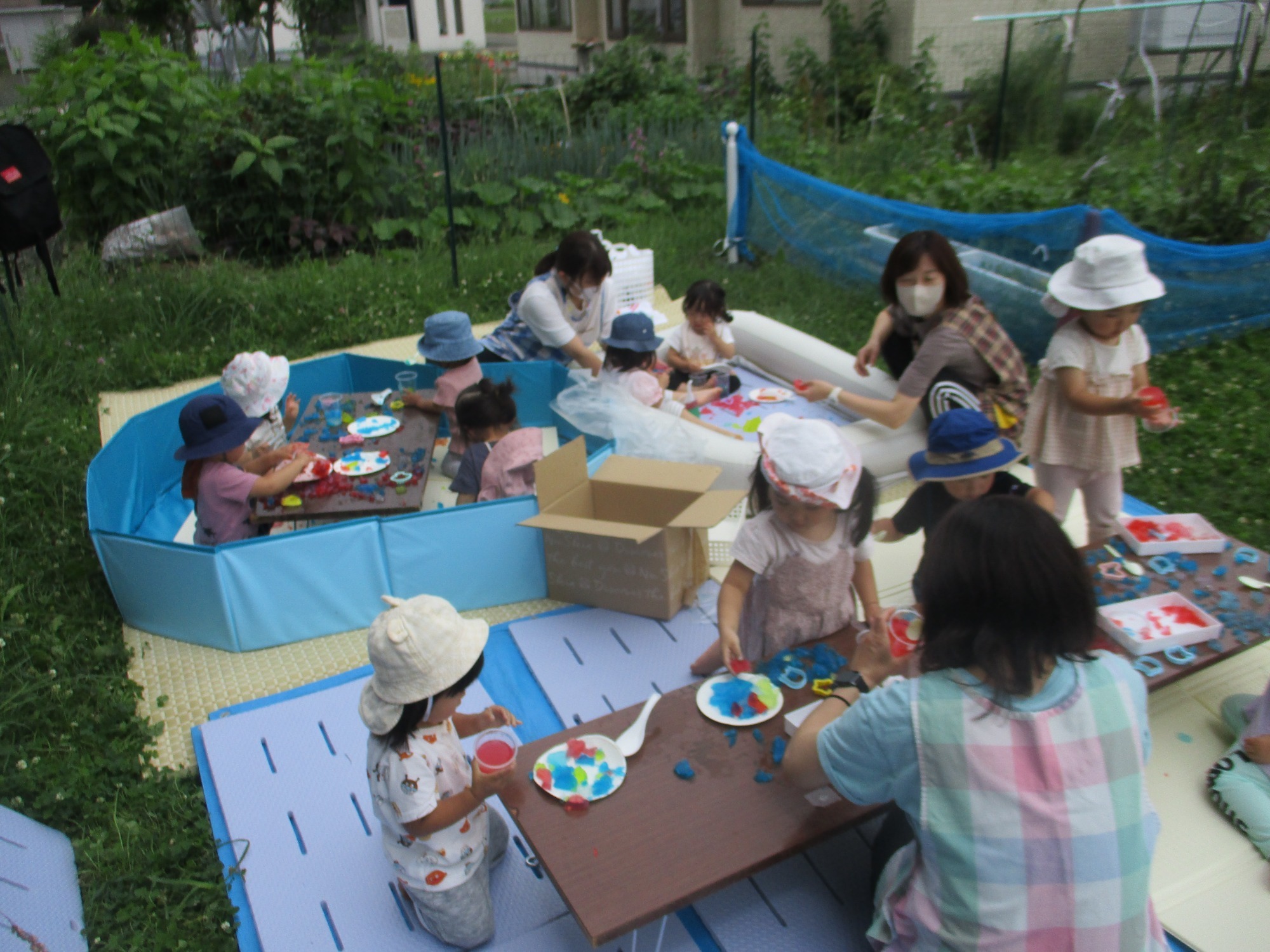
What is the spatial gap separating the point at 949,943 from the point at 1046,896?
0.72 ft

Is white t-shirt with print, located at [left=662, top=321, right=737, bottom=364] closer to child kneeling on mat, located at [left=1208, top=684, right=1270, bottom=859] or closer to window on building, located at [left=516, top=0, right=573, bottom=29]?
child kneeling on mat, located at [left=1208, top=684, right=1270, bottom=859]

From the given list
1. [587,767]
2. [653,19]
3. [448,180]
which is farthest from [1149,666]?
[653,19]

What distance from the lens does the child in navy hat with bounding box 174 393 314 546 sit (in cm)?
372

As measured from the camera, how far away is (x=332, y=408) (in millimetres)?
4812

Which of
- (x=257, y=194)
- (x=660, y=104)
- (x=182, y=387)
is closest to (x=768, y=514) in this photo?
(x=182, y=387)

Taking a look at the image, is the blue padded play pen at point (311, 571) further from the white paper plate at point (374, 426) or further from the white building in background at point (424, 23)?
the white building in background at point (424, 23)

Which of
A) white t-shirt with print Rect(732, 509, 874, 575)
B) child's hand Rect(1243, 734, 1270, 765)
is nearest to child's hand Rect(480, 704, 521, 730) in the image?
white t-shirt with print Rect(732, 509, 874, 575)

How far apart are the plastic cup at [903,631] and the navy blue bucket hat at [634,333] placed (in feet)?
7.98

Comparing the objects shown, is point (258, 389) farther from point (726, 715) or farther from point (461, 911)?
point (726, 715)

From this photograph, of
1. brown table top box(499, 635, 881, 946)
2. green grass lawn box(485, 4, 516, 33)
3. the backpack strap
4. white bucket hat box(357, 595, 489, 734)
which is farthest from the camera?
green grass lawn box(485, 4, 516, 33)

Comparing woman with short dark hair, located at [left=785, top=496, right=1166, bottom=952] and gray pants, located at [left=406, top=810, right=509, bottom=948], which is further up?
woman with short dark hair, located at [left=785, top=496, right=1166, bottom=952]

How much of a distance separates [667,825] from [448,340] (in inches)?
129

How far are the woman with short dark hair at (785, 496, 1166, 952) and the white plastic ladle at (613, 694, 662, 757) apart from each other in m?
0.74

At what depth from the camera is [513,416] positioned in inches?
168
